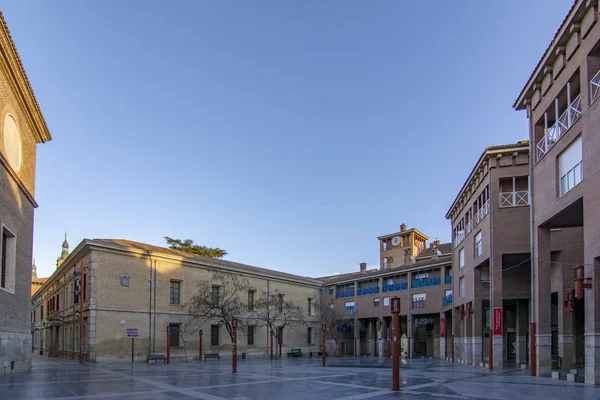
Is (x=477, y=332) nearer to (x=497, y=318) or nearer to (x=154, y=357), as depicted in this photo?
(x=497, y=318)

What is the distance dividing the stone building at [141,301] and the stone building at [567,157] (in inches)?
1014

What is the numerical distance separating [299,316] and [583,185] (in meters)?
38.8

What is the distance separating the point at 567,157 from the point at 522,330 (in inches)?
759

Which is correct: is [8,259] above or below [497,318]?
above

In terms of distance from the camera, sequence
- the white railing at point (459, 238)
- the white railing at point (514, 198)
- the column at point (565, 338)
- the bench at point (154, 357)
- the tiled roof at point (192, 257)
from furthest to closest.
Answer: the white railing at point (459, 238) < the tiled roof at point (192, 257) < the bench at point (154, 357) < the white railing at point (514, 198) < the column at point (565, 338)

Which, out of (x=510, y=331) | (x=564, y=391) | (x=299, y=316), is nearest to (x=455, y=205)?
(x=510, y=331)

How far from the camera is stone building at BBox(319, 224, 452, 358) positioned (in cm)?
4938

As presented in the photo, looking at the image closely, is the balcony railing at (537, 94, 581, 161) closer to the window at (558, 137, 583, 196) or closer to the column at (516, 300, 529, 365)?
the window at (558, 137, 583, 196)

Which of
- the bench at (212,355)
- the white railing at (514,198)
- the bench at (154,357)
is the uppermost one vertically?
the white railing at (514,198)

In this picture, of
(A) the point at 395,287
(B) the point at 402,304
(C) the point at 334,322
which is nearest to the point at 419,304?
(B) the point at 402,304

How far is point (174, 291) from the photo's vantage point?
142 ft

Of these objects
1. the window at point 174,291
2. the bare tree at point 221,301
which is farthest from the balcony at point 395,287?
the window at point 174,291

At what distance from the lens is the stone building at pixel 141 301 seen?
37312 millimetres

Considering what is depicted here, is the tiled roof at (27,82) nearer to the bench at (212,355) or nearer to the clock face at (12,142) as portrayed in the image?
the clock face at (12,142)
